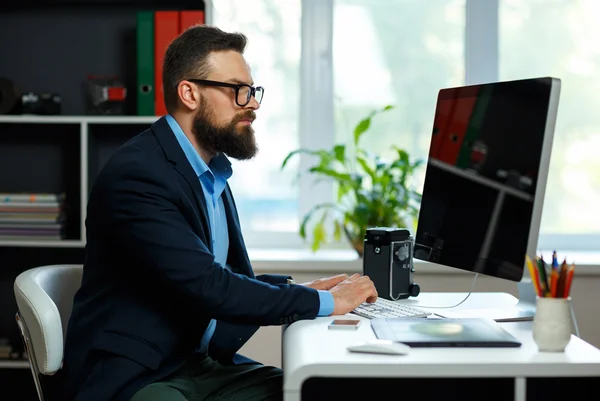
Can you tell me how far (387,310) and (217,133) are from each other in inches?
22.8

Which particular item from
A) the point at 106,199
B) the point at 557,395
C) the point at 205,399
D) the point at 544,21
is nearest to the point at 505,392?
the point at 557,395

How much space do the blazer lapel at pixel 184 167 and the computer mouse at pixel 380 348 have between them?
541mm

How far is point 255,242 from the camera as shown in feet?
11.7

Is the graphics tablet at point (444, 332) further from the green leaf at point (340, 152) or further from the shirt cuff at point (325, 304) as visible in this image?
the green leaf at point (340, 152)

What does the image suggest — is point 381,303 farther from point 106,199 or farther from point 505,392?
point 106,199

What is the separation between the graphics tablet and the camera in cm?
142

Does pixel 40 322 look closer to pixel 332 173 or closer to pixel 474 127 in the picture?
pixel 474 127

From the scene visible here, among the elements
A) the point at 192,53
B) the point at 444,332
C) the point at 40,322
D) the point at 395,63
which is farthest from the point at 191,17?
the point at 444,332

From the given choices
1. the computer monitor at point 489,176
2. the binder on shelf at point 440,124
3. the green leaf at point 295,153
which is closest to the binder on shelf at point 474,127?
the computer monitor at point 489,176

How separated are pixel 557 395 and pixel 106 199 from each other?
974 millimetres

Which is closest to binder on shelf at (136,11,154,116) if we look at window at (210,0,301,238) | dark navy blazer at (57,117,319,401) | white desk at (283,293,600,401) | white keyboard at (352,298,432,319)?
window at (210,0,301,238)

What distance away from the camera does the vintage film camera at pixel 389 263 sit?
2.01m

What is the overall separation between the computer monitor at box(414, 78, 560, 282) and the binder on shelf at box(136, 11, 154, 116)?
56.3 inches

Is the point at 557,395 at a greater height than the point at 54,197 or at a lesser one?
lesser
